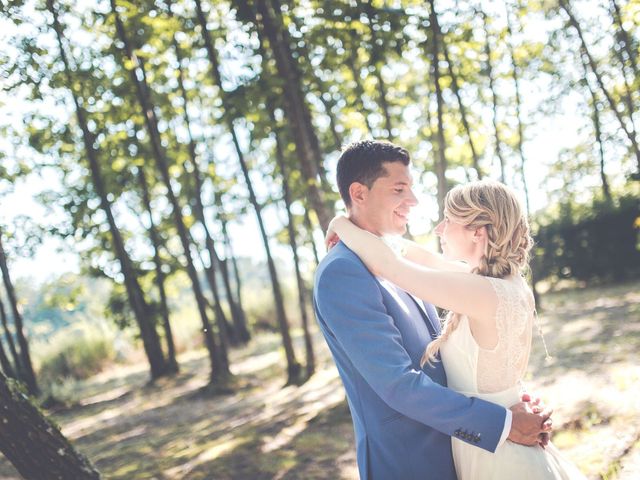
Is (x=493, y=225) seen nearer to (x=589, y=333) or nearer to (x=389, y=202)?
(x=389, y=202)

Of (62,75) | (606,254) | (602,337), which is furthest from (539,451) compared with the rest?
(606,254)

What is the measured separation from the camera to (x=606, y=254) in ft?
70.4

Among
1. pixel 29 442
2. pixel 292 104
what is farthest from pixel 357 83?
pixel 29 442

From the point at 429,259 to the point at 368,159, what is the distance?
3.42 ft

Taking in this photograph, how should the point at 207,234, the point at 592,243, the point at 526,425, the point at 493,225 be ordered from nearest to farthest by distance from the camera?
the point at 526,425 < the point at 493,225 < the point at 207,234 < the point at 592,243

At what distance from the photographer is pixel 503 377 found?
8.14 feet

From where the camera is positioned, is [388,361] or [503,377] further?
[503,377]

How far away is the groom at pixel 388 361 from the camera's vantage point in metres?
2.21

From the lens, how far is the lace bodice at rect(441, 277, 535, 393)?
2418 millimetres

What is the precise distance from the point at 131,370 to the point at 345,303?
21934mm

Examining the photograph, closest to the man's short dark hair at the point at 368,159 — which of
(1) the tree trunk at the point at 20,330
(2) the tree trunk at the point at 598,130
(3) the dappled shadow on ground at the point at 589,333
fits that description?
(3) the dappled shadow on ground at the point at 589,333

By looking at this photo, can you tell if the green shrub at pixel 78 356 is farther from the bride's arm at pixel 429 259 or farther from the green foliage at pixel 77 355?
the bride's arm at pixel 429 259

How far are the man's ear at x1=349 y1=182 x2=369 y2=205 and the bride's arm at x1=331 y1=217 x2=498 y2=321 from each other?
27 cm

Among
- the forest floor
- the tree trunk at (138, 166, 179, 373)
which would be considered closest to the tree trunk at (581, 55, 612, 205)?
the forest floor
